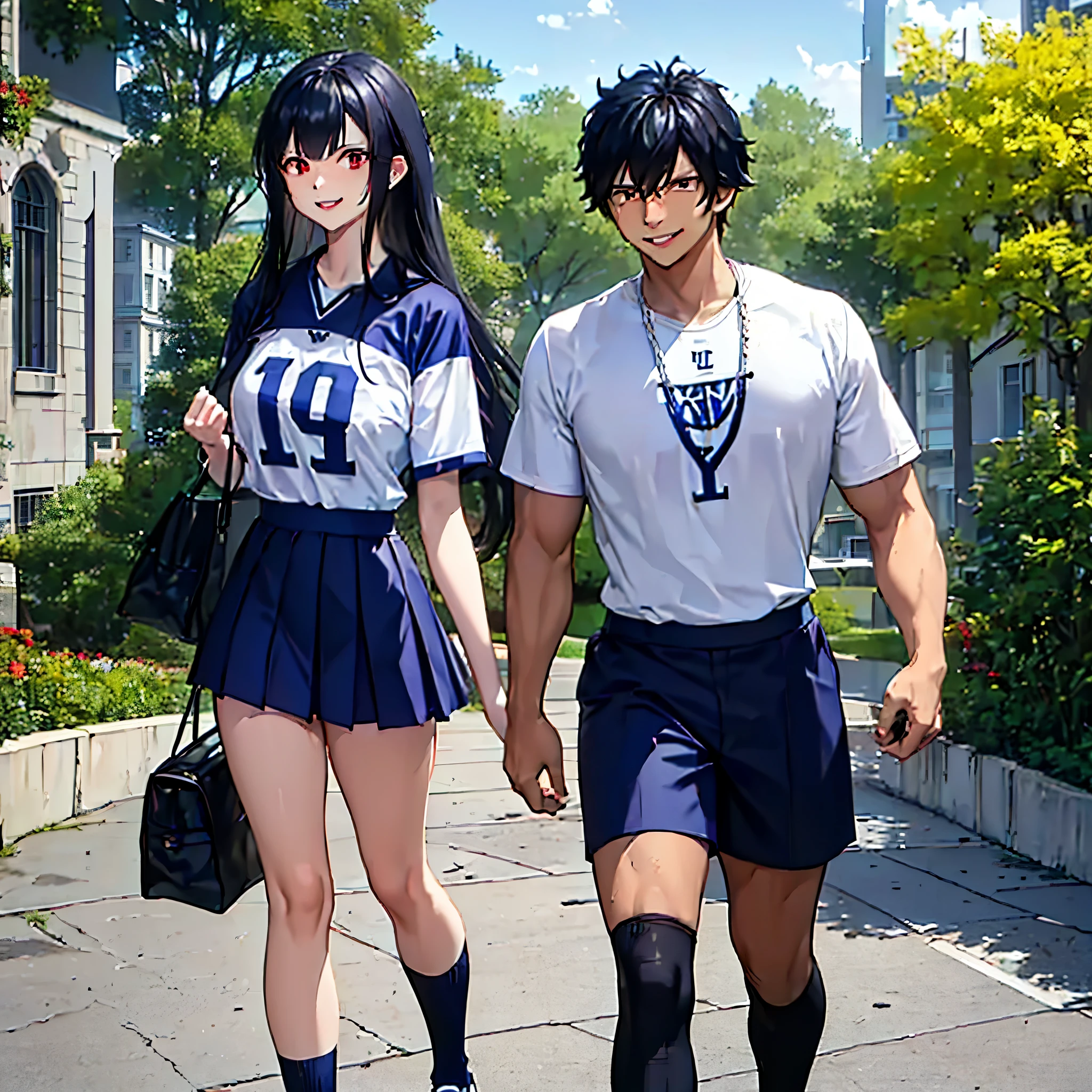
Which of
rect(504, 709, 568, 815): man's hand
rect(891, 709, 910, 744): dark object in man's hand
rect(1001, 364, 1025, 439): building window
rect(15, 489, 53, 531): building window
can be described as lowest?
rect(504, 709, 568, 815): man's hand

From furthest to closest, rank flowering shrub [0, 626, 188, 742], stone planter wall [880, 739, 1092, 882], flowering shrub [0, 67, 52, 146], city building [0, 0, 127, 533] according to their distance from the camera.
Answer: city building [0, 0, 127, 533] → flowering shrub [0, 67, 52, 146] → flowering shrub [0, 626, 188, 742] → stone planter wall [880, 739, 1092, 882]

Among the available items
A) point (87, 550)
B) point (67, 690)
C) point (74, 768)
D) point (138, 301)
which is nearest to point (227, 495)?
point (74, 768)

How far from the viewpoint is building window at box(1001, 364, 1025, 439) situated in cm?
2070

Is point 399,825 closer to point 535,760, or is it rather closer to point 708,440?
point 535,760

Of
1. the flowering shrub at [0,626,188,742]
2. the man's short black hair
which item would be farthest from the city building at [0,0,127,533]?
the man's short black hair

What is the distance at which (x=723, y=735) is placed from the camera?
3.07m

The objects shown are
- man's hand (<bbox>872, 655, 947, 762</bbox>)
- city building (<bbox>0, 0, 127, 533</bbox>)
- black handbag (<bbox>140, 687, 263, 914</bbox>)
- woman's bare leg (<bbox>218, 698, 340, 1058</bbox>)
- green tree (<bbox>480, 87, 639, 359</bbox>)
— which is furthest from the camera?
green tree (<bbox>480, 87, 639, 359</bbox>)

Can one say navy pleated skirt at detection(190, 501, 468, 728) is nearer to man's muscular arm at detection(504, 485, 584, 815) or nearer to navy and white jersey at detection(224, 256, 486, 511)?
navy and white jersey at detection(224, 256, 486, 511)

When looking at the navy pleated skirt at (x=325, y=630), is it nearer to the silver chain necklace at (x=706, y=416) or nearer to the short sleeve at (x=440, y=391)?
the short sleeve at (x=440, y=391)

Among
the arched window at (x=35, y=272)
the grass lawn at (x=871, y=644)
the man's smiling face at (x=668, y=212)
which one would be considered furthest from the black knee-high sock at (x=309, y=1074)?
the grass lawn at (x=871, y=644)

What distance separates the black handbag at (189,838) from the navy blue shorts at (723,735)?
3.24 ft

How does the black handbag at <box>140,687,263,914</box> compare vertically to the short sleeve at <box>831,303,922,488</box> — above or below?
below

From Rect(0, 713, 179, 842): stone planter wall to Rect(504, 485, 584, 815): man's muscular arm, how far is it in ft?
15.0

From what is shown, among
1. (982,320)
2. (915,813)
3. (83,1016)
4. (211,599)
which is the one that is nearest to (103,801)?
(83,1016)
